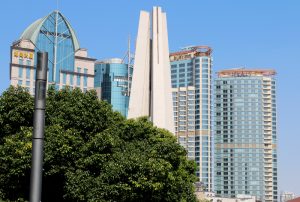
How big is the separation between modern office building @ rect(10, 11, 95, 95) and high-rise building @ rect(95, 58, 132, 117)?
14.9m

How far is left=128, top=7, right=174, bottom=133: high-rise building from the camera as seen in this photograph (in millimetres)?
59125

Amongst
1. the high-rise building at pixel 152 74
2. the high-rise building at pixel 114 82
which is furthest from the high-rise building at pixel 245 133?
the high-rise building at pixel 152 74

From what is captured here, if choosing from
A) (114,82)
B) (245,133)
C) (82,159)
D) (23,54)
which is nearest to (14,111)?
(82,159)

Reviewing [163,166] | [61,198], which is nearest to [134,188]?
[163,166]

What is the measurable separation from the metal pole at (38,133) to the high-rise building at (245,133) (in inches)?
6112

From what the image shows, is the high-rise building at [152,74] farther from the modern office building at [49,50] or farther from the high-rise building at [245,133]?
the high-rise building at [245,133]

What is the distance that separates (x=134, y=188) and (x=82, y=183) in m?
2.43

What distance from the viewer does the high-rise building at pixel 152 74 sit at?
5912 centimetres

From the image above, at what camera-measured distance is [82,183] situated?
25.1 metres

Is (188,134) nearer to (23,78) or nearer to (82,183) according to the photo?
(23,78)

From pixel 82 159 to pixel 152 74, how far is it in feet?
116

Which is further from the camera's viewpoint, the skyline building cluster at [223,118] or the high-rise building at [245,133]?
the high-rise building at [245,133]

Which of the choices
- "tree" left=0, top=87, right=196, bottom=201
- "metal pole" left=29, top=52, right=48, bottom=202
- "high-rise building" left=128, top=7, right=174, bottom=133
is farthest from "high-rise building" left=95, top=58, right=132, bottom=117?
"metal pole" left=29, top=52, right=48, bottom=202

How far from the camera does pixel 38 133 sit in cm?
1110
